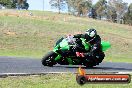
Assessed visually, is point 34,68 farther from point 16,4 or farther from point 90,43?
point 16,4

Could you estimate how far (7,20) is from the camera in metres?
48.7

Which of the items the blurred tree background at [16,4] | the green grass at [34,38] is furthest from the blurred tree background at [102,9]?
the green grass at [34,38]

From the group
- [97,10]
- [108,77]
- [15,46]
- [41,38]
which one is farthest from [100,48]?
[97,10]

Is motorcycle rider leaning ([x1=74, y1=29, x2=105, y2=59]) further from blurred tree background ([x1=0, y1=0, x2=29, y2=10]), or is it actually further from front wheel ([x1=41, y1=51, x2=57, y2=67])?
blurred tree background ([x1=0, y1=0, x2=29, y2=10])

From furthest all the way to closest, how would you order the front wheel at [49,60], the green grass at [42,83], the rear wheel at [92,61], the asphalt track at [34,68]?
1. the rear wheel at [92,61]
2. the front wheel at [49,60]
3. the asphalt track at [34,68]
4. the green grass at [42,83]

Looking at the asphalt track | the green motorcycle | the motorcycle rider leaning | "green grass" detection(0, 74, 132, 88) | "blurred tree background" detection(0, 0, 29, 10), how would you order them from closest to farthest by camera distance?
"green grass" detection(0, 74, 132, 88), the asphalt track, the green motorcycle, the motorcycle rider leaning, "blurred tree background" detection(0, 0, 29, 10)

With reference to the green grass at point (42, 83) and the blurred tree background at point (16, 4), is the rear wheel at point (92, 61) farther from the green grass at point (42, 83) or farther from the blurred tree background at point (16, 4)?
the blurred tree background at point (16, 4)

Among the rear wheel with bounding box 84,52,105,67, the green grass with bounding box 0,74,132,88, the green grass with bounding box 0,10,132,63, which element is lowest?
the green grass with bounding box 0,10,132,63

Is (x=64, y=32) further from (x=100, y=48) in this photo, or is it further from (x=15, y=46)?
(x=100, y=48)

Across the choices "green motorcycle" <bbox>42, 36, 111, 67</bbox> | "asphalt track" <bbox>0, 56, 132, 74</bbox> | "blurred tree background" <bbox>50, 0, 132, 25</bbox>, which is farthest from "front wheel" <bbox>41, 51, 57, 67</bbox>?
"blurred tree background" <bbox>50, 0, 132, 25</bbox>

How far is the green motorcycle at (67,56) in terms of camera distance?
1527cm

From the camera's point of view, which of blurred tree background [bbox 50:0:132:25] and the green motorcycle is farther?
blurred tree background [bbox 50:0:132:25]

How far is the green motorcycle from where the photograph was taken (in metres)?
15.3

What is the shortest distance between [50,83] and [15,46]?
26313 mm
